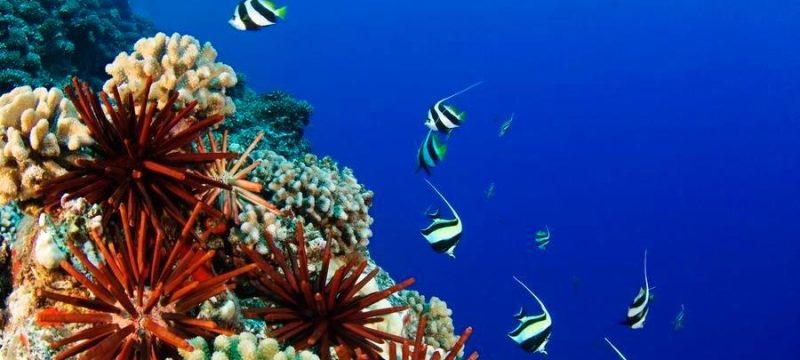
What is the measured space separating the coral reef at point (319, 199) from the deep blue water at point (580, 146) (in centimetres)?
4093

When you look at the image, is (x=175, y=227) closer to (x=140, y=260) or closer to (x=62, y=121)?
(x=140, y=260)

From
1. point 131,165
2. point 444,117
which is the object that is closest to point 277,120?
point 444,117

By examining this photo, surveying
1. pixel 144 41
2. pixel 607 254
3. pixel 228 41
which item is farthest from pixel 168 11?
pixel 144 41

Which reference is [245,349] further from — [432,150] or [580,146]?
[580,146]

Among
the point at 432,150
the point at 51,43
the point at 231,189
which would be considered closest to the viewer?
the point at 231,189

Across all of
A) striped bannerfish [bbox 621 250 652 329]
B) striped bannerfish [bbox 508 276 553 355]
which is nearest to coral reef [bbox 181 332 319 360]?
striped bannerfish [bbox 508 276 553 355]

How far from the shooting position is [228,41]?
10162 centimetres

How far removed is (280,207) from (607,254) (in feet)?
222

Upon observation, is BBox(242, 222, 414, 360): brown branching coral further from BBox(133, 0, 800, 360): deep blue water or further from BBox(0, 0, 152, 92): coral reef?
BBox(133, 0, 800, 360): deep blue water

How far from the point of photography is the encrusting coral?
119 inches

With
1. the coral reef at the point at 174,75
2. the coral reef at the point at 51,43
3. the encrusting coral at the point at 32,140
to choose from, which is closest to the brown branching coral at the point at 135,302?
the encrusting coral at the point at 32,140

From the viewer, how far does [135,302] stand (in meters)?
2.43

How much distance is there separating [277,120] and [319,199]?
4.92 meters

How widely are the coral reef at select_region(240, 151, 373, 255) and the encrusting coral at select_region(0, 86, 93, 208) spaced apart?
137cm
